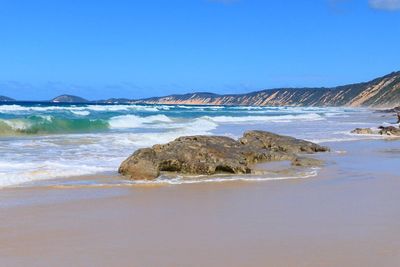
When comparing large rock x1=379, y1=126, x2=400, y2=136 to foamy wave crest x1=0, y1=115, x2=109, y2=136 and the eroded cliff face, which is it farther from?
the eroded cliff face

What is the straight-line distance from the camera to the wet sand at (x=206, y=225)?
199 inches

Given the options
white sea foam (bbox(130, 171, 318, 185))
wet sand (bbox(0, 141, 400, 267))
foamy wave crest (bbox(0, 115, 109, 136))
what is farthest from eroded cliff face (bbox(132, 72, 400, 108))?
wet sand (bbox(0, 141, 400, 267))

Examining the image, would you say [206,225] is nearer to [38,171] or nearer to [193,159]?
[193,159]

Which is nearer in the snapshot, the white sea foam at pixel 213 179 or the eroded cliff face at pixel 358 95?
the white sea foam at pixel 213 179

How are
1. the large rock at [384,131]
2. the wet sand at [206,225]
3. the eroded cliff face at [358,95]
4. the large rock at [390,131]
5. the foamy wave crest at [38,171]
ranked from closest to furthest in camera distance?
the wet sand at [206,225] < the foamy wave crest at [38,171] < the large rock at [390,131] < the large rock at [384,131] < the eroded cliff face at [358,95]

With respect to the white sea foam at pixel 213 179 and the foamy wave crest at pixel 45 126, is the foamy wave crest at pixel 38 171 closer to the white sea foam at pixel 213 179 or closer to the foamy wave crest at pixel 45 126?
the white sea foam at pixel 213 179

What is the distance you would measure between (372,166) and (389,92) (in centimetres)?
11277

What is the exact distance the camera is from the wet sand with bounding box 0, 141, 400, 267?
5.06 metres

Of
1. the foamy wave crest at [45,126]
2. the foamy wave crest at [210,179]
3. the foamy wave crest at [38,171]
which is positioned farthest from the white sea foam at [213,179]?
the foamy wave crest at [45,126]

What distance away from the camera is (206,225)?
6.31 meters

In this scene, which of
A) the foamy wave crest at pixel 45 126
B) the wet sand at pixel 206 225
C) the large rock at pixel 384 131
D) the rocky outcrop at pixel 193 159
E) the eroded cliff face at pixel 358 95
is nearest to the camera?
the wet sand at pixel 206 225

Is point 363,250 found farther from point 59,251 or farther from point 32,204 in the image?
point 32,204

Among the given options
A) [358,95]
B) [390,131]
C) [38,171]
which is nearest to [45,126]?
[390,131]

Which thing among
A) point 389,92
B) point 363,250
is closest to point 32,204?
point 363,250
